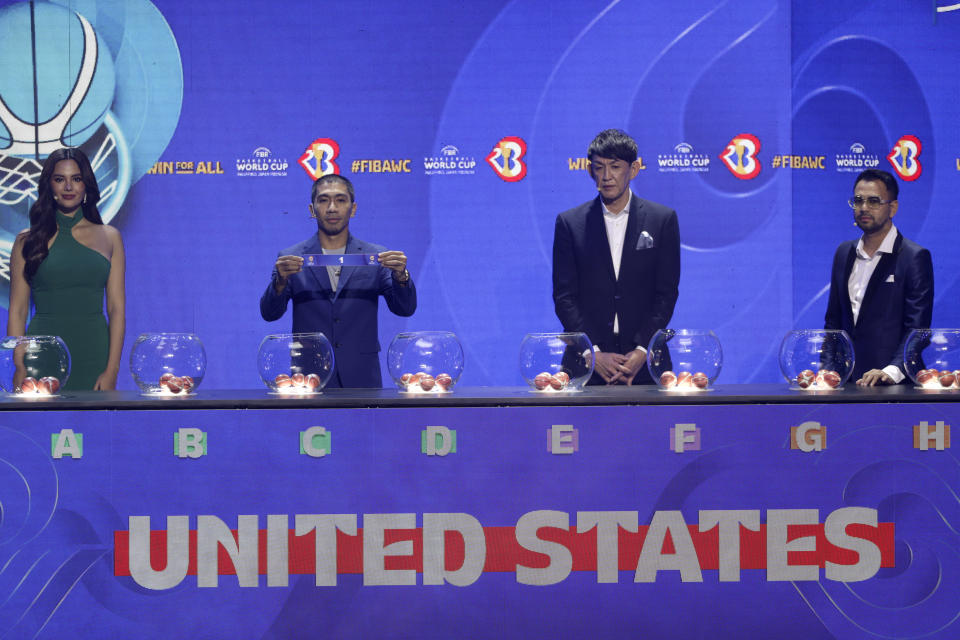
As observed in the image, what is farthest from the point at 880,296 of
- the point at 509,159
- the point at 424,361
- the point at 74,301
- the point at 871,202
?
the point at 74,301

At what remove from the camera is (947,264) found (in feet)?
15.3

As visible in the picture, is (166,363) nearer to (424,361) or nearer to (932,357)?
(424,361)

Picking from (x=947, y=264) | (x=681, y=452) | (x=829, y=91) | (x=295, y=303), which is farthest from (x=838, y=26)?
(x=681, y=452)

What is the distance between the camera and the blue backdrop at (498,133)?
456 centimetres

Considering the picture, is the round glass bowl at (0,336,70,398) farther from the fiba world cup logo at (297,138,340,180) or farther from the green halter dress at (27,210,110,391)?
the fiba world cup logo at (297,138,340,180)

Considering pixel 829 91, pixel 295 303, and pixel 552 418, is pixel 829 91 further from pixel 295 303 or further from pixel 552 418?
pixel 552 418

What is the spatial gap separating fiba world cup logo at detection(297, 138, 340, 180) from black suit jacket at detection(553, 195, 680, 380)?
1460 mm

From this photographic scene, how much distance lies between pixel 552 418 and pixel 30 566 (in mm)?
1202

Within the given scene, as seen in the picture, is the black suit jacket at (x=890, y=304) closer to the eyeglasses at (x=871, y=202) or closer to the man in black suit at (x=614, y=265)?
the eyeglasses at (x=871, y=202)

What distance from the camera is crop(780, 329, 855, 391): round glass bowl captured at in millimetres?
2225

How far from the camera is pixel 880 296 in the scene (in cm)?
321

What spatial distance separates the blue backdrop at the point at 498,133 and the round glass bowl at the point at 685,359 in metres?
2.40

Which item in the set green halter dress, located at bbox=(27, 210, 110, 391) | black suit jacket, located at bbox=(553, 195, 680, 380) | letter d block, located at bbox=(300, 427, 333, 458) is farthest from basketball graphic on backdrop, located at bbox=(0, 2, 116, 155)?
letter d block, located at bbox=(300, 427, 333, 458)

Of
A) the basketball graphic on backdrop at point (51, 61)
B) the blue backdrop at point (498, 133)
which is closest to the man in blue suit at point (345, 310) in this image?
the blue backdrop at point (498, 133)
